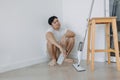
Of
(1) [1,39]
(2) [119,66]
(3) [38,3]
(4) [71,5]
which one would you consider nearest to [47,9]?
(3) [38,3]

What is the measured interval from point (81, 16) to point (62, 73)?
1.33 m

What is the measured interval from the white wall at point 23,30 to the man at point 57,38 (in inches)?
7.3

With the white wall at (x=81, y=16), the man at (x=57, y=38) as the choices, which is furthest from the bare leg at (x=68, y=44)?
the white wall at (x=81, y=16)

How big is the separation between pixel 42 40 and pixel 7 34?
0.77m

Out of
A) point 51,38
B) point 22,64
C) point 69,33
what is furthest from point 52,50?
point 22,64

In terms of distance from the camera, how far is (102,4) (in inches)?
135

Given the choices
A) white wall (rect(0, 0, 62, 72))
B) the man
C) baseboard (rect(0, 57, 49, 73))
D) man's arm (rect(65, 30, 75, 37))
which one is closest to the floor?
baseboard (rect(0, 57, 49, 73))

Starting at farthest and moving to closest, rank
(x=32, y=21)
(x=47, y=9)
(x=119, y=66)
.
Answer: (x=47, y=9), (x=32, y=21), (x=119, y=66)

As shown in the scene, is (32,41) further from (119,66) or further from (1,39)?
(119,66)

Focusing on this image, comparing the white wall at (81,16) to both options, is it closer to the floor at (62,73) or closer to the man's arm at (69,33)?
the man's arm at (69,33)

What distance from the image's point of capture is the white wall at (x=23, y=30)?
9.87ft

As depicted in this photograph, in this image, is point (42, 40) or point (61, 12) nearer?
point (42, 40)

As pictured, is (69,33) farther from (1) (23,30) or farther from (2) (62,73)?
(2) (62,73)

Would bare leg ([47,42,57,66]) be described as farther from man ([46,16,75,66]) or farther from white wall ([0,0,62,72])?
white wall ([0,0,62,72])
